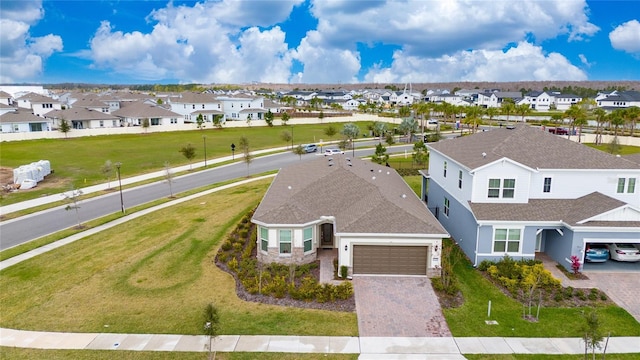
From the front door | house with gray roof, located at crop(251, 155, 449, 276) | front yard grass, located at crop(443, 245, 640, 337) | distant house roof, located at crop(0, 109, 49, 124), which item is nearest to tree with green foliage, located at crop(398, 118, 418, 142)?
house with gray roof, located at crop(251, 155, 449, 276)

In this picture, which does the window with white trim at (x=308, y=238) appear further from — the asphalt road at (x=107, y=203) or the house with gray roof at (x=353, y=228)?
the asphalt road at (x=107, y=203)

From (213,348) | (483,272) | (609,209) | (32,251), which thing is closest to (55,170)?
(32,251)

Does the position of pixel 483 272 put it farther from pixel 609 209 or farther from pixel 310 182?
pixel 310 182

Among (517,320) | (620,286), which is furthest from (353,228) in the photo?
(620,286)

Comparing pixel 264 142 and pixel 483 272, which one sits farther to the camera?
pixel 264 142

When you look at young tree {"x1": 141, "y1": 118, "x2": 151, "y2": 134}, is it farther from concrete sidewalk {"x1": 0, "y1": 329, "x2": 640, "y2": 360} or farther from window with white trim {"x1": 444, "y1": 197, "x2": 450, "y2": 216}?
concrete sidewalk {"x1": 0, "y1": 329, "x2": 640, "y2": 360}

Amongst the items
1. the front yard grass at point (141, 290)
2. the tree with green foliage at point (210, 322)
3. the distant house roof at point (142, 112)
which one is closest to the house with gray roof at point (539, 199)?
the front yard grass at point (141, 290)

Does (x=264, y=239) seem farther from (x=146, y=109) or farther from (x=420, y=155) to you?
(x=146, y=109)
